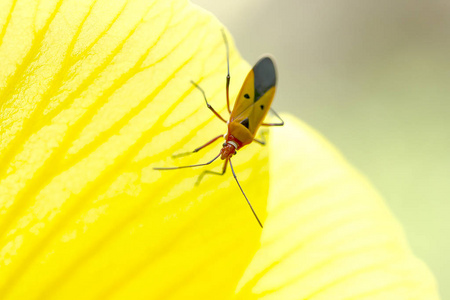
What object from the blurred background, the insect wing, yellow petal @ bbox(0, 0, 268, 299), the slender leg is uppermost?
the blurred background

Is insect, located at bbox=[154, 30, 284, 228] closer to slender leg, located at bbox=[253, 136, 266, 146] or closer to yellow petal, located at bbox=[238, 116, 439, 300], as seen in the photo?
slender leg, located at bbox=[253, 136, 266, 146]

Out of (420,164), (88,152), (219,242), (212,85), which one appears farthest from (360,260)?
(420,164)

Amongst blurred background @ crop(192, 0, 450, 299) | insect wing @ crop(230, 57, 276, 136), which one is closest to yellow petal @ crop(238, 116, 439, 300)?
insect wing @ crop(230, 57, 276, 136)

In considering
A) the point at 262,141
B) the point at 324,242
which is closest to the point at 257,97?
the point at 262,141

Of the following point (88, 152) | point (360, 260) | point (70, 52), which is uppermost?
point (360, 260)

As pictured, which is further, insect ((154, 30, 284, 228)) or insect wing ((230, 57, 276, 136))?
insect wing ((230, 57, 276, 136))

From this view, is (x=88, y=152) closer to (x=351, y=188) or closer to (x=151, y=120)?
(x=151, y=120)
